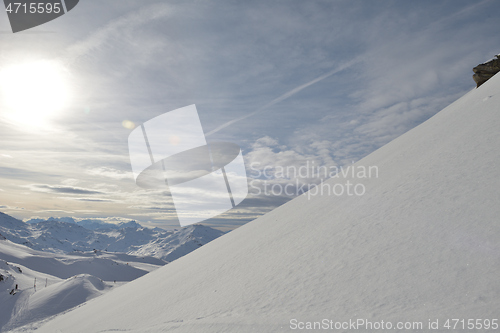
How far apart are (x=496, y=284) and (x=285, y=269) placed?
3.10 metres

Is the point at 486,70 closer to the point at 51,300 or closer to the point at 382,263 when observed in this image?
the point at 382,263

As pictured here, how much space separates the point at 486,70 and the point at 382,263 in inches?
976

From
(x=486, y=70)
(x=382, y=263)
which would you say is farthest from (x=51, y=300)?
(x=486, y=70)

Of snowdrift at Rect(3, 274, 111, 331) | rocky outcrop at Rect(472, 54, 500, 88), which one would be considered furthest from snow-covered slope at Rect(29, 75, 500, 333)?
snowdrift at Rect(3, 274, 111, 331)

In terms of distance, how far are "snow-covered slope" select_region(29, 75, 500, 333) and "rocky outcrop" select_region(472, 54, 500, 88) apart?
17518mm

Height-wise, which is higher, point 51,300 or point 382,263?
point 382,263

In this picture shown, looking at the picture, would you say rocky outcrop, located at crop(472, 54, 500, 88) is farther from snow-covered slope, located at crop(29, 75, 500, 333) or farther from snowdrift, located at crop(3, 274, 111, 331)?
snowdrift, located at crop(3, 274, 111, 331)

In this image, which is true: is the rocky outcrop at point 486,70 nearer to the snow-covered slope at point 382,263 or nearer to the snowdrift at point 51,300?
the snow-covered slope at point 382,263

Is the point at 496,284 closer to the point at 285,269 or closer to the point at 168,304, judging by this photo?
the point at 285,269

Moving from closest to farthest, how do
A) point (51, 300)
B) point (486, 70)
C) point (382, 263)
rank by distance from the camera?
point (382, 263), point (486, 70), point (51, 300)

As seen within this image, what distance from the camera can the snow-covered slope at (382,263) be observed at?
121 inches

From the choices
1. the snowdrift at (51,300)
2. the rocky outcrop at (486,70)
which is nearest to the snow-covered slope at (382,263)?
the rocky outcrop at (486,70)

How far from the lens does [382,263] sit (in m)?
3.84

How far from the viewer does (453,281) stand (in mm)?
3059
